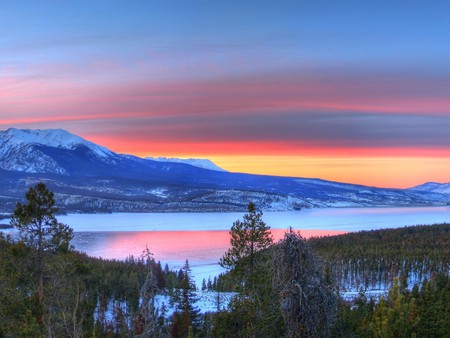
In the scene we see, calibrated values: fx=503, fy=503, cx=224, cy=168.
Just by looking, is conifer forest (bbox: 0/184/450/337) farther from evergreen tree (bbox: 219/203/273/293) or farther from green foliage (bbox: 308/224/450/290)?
green foliage (bbox: 308/224/450/290)

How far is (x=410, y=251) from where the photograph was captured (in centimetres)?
8381

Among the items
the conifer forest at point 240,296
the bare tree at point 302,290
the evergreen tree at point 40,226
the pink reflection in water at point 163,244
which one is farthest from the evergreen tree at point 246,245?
the pink reflection in water at point 163,244

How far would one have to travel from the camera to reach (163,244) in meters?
111

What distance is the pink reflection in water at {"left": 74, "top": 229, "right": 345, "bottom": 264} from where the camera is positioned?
91062mm

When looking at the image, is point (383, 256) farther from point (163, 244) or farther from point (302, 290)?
point (302, 290)

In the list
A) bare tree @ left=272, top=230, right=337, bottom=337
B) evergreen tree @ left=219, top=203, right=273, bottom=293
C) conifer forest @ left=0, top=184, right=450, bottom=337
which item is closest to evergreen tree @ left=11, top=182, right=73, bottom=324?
conifer forest @ left=0, top=184, right=450, bottom=337

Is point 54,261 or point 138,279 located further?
point 138,279

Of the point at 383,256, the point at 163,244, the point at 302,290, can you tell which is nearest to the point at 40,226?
the point at 302,290

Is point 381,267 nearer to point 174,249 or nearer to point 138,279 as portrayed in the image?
point 138,279

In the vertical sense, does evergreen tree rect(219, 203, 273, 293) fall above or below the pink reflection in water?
above

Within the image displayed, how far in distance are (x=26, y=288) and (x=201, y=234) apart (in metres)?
111

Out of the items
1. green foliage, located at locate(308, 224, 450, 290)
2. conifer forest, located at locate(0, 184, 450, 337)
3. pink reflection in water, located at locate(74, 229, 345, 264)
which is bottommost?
pink reflection in water, located at locate(74, 229, 345, 264)

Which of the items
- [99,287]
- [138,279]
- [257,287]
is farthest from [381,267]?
[257,287]

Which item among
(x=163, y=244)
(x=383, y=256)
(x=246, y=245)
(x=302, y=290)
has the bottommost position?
(x=163, y=244)
